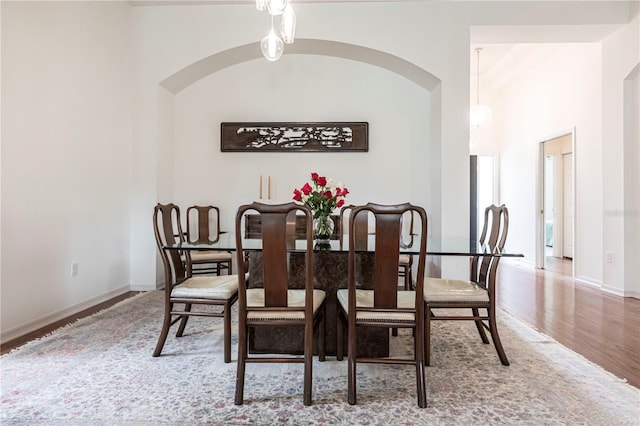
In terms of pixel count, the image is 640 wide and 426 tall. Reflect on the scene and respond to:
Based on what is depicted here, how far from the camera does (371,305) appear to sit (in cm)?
189

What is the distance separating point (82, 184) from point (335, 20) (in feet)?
10.4

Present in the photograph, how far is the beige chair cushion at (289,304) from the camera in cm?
177

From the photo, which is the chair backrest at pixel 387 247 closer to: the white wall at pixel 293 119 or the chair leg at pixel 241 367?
the chair leg at pixel 241 367

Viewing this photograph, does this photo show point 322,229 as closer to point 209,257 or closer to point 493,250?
point 493,250

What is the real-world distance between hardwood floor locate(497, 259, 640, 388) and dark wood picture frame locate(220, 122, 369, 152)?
8.40 ft

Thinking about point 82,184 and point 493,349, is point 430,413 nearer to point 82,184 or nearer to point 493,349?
point 493,349

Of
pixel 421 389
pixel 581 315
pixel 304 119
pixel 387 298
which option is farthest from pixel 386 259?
pixel 304 119

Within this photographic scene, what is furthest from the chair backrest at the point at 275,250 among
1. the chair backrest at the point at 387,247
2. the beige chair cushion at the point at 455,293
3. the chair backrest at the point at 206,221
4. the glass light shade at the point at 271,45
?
the chair backrest at the point at 206,221

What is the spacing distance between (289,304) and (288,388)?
43 centimetres

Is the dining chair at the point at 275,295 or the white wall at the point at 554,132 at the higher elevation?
the white wall at the point at 554,132

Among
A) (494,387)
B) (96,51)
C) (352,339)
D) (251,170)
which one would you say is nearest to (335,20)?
(251,170)

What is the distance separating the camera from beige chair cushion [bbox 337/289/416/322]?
175 cm

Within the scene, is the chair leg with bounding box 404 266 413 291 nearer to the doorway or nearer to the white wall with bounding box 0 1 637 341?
the white wall with bounding box 0 1 637 341

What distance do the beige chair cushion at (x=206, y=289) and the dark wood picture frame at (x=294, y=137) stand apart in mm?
2663
